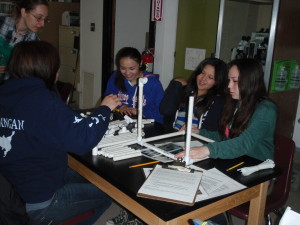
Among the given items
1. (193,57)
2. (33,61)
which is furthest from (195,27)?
(33,61)

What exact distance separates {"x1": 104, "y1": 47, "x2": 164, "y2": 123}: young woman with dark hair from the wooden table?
91 cm

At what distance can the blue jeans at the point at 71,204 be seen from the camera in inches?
51.5

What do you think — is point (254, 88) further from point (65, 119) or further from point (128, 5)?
point (128, 5)

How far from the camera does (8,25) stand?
2.21m

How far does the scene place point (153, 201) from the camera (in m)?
1.09

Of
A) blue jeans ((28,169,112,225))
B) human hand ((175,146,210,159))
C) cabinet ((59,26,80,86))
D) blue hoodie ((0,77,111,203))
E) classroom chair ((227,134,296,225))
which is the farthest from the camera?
cabinet ((59,26,80,86))

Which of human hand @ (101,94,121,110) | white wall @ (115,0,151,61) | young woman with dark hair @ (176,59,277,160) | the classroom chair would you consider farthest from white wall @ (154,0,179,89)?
human hand @ (101,94,121,110)

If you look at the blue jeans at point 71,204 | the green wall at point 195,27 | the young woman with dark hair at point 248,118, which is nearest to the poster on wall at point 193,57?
the green wall at point 195,27

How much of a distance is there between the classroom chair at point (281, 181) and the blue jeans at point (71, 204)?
25.9 inches

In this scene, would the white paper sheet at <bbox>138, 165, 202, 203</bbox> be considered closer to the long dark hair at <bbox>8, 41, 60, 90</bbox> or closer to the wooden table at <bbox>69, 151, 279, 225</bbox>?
the wooden table at <bbox>69, 151, 279, 225</bbox>

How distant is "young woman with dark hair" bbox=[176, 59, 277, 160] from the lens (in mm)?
1497

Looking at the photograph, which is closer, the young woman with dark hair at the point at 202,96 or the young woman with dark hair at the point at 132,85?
the young woman with dark hair at the point at 202,96

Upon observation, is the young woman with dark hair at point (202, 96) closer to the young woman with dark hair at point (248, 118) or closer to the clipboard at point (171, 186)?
the young woman with dark hair at point (248, 118)

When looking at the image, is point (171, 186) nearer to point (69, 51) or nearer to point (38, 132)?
point (38, 132)
